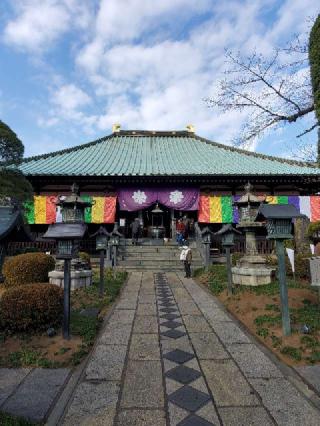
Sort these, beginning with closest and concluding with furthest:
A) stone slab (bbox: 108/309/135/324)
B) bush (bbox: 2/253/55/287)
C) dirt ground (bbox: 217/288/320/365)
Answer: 1. dirt ground (bbox: 217/288/320/365)
2. stone slab (bbox: 108/309/135/324)
3. bush (bbox: 2/253/55/287)

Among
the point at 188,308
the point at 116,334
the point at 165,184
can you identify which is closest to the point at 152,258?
the point at 165,184

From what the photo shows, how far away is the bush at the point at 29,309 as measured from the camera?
5418 millimetres

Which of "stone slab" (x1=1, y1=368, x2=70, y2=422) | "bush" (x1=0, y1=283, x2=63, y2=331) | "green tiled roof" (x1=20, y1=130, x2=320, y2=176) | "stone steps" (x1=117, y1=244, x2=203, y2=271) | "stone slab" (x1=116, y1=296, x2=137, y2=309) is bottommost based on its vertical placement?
"stone slab" (x1=1, y1=368, x2=70, y2=422)

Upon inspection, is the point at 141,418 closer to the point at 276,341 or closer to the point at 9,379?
the point at 9,379

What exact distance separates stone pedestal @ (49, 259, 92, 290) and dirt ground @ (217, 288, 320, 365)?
4267 millimetres

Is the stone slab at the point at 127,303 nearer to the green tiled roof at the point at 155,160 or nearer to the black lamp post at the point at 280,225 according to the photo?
the black lamp post at the point at 280,225

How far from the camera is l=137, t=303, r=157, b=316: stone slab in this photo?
23.5 feet

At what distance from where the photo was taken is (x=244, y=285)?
923cm

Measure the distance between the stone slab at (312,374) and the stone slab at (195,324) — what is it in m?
1.99

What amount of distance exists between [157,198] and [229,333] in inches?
550

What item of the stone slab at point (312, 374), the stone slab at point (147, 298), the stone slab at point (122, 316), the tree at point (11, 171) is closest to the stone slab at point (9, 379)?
the stone slab at point (122, 316)

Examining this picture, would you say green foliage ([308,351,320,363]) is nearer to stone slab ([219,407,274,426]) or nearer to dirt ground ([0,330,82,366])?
stone slab ([219,407,274,426])

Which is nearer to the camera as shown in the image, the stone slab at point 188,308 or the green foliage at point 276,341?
the green foliage at point 276,341

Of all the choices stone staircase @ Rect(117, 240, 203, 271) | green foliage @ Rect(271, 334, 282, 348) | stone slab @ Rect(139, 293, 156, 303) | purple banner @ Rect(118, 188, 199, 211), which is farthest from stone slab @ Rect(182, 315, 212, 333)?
purple banner @ Rect(118, 188, 199, 211)
